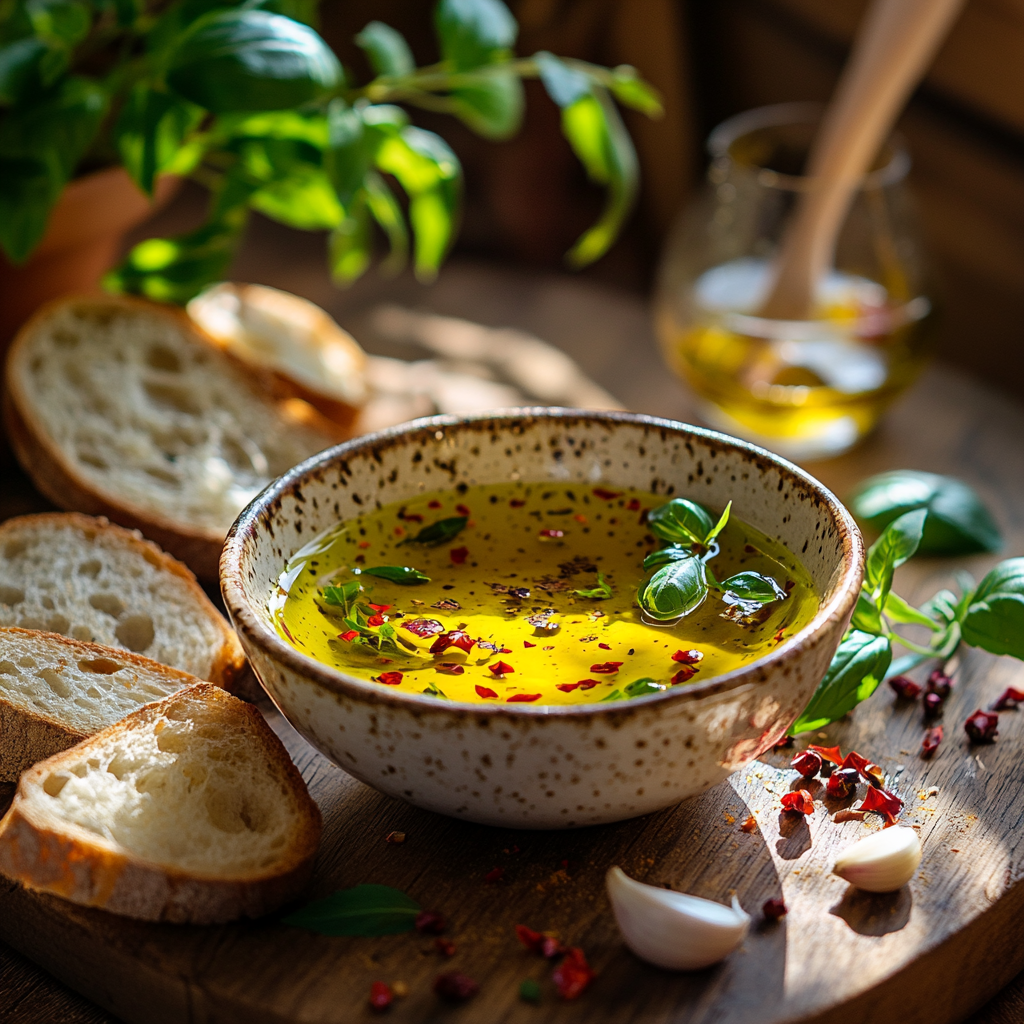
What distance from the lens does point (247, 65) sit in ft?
5.16

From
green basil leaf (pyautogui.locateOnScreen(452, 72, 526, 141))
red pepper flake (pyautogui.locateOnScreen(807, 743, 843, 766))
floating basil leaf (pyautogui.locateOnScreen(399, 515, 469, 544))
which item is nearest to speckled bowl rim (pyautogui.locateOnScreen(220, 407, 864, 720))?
floating basil leaf (pyautogui.locateOnScreen(399, 515, 469, 544))

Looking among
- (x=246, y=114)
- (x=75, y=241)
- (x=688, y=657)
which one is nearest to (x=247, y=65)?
(x=246, y=114)

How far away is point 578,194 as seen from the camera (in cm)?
312

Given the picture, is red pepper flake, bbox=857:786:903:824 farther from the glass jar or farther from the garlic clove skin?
the glass jar

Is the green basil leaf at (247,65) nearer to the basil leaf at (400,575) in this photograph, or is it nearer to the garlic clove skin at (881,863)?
the basil leaf at (400,575)

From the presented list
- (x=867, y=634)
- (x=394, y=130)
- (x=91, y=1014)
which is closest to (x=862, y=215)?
(x=394, y=130)

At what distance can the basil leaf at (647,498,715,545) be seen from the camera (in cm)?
140

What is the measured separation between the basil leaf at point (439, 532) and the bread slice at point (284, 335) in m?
0.77

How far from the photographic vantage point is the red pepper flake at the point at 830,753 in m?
1.35

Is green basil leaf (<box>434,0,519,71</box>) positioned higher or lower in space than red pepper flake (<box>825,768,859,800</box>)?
higher

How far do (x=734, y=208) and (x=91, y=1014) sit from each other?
68.8 inches

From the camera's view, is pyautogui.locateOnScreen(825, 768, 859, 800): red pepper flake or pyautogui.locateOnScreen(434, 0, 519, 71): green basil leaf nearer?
pyautogui.locateOnScreen(825, 768, 859, 800): red pepper flake

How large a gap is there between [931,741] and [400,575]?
0.64 metres

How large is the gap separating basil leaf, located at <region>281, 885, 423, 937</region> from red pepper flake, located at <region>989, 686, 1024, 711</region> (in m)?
0.77
